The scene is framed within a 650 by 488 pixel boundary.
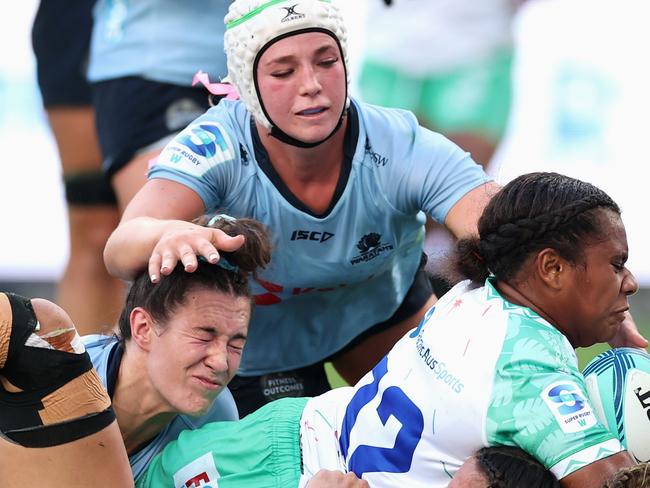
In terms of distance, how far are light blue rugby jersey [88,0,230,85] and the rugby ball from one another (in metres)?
2.59

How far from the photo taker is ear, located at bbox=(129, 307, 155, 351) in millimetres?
3527

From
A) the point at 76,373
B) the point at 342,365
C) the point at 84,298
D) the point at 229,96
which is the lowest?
the point at 84,298

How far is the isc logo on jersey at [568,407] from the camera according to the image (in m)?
2.75

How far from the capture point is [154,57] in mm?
5312

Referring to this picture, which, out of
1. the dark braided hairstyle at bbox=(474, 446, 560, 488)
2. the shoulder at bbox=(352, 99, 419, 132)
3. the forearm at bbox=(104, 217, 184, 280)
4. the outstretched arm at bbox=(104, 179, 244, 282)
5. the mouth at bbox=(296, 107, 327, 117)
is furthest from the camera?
the shoulder at bbox=(352, 99, 419, 132)

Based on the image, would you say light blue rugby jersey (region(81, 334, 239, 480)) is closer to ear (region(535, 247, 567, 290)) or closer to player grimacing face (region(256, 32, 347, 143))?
player grimacing face (region(256, 32, 347, 143))

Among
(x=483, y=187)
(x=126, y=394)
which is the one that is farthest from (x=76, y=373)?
(x=483, y=187)

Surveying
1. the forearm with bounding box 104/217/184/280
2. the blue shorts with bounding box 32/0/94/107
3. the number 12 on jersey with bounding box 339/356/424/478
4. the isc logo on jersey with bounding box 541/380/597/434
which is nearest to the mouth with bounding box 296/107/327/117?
the forearm with bounding box 104/217/184/280

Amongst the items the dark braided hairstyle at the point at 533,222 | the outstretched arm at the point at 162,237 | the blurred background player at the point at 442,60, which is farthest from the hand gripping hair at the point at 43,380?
the blurred background player at the point at 442,60

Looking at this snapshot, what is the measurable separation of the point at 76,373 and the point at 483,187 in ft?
4.51

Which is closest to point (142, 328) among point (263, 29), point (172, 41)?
point (263, 29)

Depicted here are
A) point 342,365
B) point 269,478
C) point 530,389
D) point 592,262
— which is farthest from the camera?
point 342,365

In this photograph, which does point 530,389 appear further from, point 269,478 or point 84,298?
point 84,298

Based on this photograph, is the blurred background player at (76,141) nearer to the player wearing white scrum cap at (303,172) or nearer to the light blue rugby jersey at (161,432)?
the player wearing white scrum cap at (303,172)
